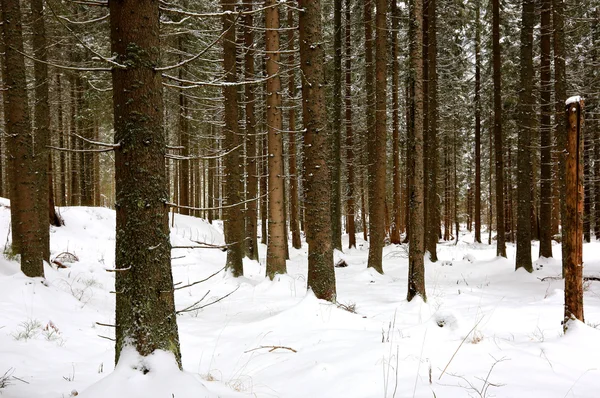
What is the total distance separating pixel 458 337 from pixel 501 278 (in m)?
8.39

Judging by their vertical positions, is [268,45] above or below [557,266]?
above

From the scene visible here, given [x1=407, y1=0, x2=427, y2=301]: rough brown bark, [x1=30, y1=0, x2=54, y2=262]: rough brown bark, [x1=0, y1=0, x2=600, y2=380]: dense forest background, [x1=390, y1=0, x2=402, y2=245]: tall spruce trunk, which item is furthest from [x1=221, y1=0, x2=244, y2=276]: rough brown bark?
[x1=390, y1=0, x2=402, y2=245]: tall spruce trunk

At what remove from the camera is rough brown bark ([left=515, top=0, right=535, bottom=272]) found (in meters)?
11.0

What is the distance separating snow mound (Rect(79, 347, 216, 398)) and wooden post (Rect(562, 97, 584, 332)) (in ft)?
13.0

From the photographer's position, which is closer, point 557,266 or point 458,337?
point 458,337

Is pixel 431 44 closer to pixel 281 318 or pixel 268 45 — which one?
pixel 268 45

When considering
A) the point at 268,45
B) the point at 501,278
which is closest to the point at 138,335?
the point at 268,45

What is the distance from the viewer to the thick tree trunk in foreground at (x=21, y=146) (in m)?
6.29

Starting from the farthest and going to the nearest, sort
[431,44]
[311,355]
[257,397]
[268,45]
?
[431,44], [268,45], [311,355], [257,397]

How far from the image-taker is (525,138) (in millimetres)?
11320

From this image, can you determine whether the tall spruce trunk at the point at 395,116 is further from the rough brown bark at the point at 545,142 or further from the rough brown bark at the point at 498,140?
the rough brown bark at the point at 545,142

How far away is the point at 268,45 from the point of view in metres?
9.34

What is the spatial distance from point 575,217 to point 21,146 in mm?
8722

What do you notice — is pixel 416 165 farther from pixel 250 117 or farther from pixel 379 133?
pixel 250 117
